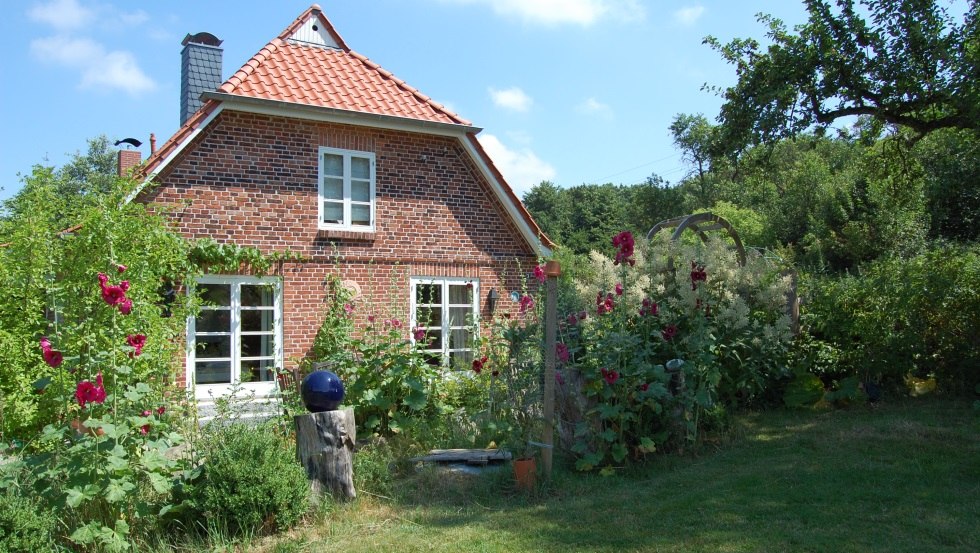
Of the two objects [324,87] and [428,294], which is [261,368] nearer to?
[428,294]

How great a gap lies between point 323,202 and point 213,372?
9.48 ft

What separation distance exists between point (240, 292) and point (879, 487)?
8156 millimetres

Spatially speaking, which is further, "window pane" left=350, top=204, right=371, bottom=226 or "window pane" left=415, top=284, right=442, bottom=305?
"window pane" left=415, top=284, right=442, bottom=305

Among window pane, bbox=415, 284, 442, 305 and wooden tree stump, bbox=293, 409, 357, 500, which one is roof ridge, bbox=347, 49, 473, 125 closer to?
window pane, bbox=415, 284, 442, 305

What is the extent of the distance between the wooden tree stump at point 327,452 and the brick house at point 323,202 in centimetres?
351

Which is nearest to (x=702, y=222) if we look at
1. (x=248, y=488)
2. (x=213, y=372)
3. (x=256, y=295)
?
(x=256, y=295)

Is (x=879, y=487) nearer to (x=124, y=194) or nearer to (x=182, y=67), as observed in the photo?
(x=124, y=194)

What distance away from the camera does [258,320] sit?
1082 cm

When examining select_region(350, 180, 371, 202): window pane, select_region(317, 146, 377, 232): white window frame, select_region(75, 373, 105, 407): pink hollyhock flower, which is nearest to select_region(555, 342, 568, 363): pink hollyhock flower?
select_region(75, 373, 105, 407): pink hollyhock flower

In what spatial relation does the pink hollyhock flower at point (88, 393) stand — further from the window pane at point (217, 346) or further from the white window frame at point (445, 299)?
the white window frame at point (445, 299)

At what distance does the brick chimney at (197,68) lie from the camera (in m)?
13.4

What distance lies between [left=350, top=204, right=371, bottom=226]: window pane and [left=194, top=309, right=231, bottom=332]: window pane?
7.61 feet

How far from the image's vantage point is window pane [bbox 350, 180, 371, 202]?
1151 cm

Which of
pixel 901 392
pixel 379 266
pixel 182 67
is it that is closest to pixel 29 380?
pixel 379 266
